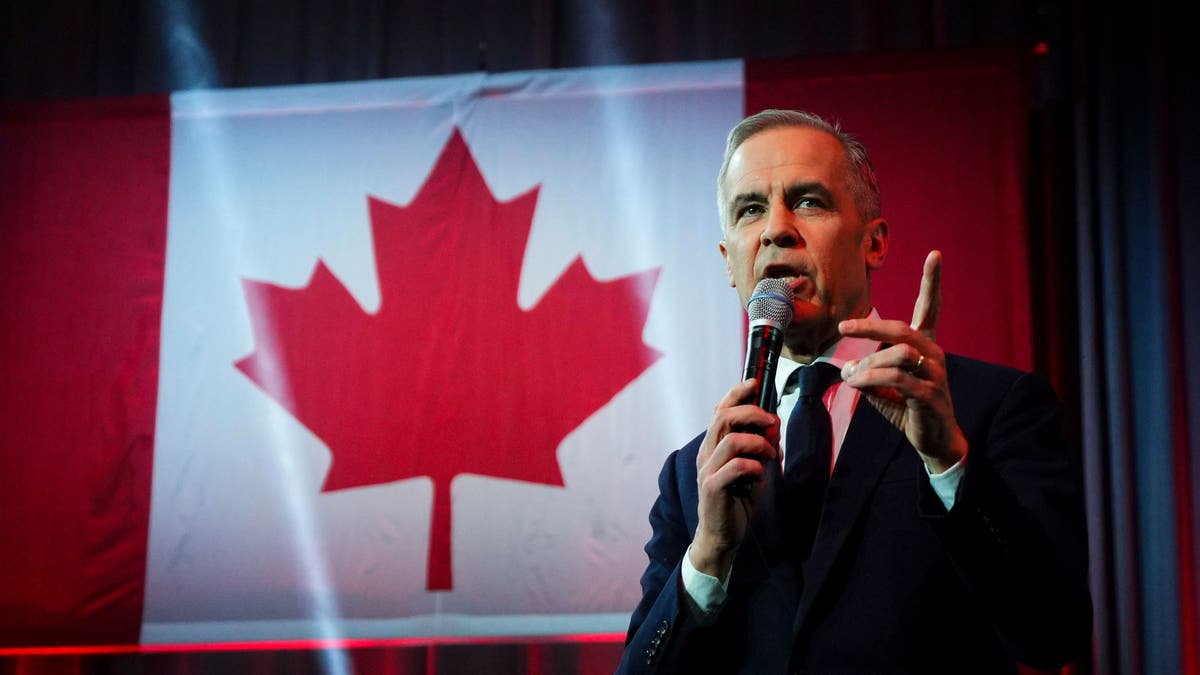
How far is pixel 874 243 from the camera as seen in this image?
5.34 feet

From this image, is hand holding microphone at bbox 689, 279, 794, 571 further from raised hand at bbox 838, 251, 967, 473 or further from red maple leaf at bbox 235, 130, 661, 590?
red maple leaf at bbox 235, 130, 661, 590

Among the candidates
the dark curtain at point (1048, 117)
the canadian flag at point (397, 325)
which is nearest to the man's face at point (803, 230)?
the canadian flag at point (397, 325)

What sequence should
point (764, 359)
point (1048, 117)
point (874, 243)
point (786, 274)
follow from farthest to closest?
point (1048, 117) < point (874, 243) < point (786, 274) < point (764, 359)

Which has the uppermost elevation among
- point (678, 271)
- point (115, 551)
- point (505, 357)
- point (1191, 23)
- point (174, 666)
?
point (1191, 23)

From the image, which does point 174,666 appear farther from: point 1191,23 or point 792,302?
point 1191,23

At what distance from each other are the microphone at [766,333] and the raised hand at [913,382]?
146mm

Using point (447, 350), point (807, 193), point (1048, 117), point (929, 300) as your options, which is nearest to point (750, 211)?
point (807, 193)

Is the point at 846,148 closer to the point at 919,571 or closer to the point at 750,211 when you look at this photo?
the point at 750,211

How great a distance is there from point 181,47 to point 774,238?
2688mm

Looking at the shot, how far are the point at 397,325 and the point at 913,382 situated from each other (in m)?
2.19

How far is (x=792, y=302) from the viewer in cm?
139

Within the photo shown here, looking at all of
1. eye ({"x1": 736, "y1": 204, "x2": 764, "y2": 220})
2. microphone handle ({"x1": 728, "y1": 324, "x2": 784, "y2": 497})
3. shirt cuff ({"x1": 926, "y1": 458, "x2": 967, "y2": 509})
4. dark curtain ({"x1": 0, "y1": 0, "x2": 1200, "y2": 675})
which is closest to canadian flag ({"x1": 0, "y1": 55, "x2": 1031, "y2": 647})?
dark curtain ({"x1": 0, "y1": 0, "x2": 1200, "y2": 675})

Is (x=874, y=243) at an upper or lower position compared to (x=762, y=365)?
upper

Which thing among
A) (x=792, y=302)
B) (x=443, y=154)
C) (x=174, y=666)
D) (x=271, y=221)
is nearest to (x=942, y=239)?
(x=443, y=154)
